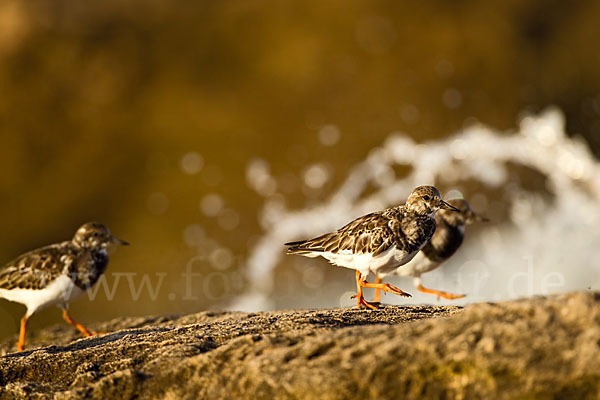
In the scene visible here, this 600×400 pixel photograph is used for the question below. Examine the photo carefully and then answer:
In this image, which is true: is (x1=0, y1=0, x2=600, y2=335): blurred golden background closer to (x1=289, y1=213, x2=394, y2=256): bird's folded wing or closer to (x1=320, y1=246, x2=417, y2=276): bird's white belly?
(x1=289, y1=213, x2=394, y2=256): bird's folded wing

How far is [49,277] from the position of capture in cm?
839

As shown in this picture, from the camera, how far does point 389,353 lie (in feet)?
13.3

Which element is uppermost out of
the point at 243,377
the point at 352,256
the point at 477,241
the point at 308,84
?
the point at 308,84

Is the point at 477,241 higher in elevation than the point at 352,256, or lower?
higher

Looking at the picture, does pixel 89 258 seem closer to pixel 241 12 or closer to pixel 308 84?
pixel 308 84

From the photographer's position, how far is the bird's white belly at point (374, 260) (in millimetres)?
6945

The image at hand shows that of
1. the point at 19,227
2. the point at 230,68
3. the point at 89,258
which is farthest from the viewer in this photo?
the point at 230,68

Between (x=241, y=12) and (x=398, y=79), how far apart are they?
4837mm

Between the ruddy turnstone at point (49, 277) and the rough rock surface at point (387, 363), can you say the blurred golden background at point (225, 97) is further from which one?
the rough rock surface at point (387, 363)

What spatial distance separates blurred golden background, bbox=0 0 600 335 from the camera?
17625mm

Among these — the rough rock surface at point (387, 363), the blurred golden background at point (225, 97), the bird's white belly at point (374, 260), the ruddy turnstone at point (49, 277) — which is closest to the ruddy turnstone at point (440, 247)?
the bird's white belly at point (374, 260)

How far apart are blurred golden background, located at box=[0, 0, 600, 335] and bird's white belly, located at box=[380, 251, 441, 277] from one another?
8.56 metres

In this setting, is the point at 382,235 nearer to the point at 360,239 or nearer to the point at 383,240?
the point at 383,240

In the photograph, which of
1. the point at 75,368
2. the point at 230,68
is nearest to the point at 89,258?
the point at 75,368
